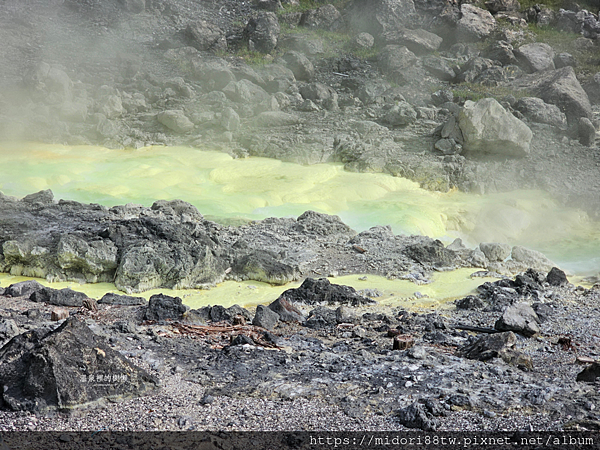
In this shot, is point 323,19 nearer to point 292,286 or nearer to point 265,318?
point 292,286

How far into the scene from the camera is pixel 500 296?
711 cm

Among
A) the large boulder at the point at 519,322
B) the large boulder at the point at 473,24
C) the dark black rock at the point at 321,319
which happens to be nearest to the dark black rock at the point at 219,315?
the dark black rock at the point at 321,319

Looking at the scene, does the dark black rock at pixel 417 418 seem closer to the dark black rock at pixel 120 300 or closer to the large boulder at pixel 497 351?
the large boulder at pixel 497 351

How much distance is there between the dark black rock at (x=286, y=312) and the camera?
5915 millimetres

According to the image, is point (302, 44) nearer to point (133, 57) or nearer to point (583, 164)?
point (133, 57)

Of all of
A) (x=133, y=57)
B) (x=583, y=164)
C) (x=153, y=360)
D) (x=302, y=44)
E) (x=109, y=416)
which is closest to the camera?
(x=109, y=416)

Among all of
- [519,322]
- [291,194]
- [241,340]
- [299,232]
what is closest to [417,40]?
[291,194]

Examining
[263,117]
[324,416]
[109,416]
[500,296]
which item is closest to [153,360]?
[109,416]

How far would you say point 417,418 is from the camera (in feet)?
11.2

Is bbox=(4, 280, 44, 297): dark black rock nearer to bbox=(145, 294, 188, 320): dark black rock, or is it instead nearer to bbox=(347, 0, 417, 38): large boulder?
bbox=(145, 294, 188, 320): dark black rock

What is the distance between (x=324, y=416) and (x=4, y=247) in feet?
19.8

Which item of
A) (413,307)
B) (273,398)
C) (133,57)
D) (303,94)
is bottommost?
(413,307)

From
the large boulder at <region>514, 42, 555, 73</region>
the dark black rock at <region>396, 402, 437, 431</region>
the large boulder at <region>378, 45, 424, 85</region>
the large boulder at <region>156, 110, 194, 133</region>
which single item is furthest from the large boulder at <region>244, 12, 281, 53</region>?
the dark black rock at <region>396, 402, 437, 431</region>

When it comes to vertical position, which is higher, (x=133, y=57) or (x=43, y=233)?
(x=133, y=57)
